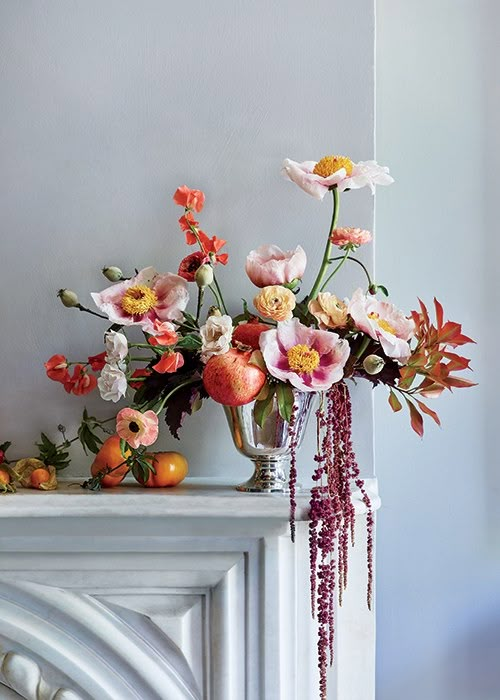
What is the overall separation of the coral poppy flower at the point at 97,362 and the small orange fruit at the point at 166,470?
167mm

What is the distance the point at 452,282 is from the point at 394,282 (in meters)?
0.11

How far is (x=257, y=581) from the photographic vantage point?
4.24 ft

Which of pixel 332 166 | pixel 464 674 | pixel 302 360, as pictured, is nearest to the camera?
pixel 302 360

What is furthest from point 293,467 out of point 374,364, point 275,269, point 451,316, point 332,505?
point 451,316

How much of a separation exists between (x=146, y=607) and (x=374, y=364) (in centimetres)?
52

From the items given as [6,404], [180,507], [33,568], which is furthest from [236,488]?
[6,404]

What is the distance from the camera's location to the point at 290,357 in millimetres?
1164

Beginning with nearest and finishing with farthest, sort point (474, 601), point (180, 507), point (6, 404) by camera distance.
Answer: point (180, 507) < point (6, 404) < point (474, 601)

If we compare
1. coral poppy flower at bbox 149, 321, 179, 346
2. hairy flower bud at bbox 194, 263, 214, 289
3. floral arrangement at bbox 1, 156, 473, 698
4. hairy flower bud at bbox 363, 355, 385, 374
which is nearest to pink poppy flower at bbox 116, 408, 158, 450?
floral arrangement at bbox 1, 156, 473, 698

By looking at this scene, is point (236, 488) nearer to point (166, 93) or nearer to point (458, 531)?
point (458, 531)

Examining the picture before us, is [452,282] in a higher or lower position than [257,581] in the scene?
higher

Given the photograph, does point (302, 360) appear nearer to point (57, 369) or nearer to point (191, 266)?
point (191, 266)

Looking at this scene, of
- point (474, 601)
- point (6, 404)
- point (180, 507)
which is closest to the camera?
point (180, 507)

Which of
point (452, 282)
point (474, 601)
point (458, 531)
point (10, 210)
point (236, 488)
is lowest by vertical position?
point (474, 601)
